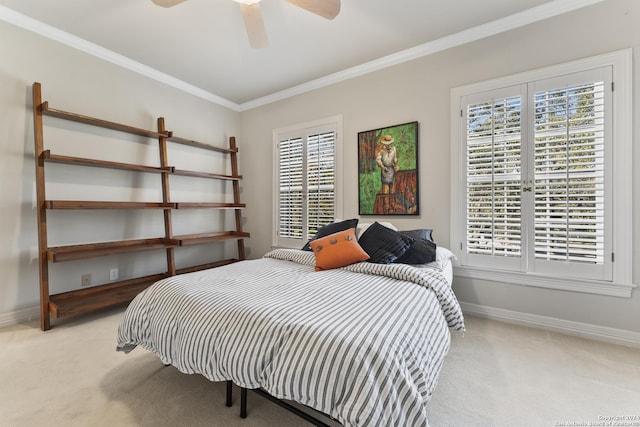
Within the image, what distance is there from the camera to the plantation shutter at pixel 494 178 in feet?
8.13

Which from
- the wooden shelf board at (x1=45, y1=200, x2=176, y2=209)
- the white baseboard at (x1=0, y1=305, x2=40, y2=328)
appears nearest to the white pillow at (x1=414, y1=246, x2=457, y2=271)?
the wooden shelf board at (x1=45, y1=200, x2=176, y2=209)

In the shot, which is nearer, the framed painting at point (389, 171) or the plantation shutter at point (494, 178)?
the plantation shutter at point (494, 178)

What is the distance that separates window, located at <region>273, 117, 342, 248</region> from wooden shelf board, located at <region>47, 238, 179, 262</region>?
4.68 feet

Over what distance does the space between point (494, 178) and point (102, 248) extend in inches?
148

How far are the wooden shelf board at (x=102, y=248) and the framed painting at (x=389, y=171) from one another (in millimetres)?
2234

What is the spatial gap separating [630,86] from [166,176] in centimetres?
424

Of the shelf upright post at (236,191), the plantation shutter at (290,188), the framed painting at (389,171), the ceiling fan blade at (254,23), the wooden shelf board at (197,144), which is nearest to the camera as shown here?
the ceiling fan blade at (254,23)

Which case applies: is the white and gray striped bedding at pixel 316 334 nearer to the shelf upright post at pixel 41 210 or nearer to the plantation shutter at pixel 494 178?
the plantation shutter at pixel 494 178

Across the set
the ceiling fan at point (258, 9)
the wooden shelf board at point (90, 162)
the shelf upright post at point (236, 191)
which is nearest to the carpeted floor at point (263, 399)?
the wooden shelf board at point (90, 162)

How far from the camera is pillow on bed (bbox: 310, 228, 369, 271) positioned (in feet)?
7.36

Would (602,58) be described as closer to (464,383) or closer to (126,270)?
(464,383)

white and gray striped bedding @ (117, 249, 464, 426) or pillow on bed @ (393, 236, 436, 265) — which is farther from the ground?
pillow on bed @ (393, 236, 436, 265)

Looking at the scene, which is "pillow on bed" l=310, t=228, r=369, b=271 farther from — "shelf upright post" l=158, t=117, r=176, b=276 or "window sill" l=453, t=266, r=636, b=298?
"shelf upright post" l=158, t=117, r=176, b=276

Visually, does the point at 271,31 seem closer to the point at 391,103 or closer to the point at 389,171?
the point at 391,103
